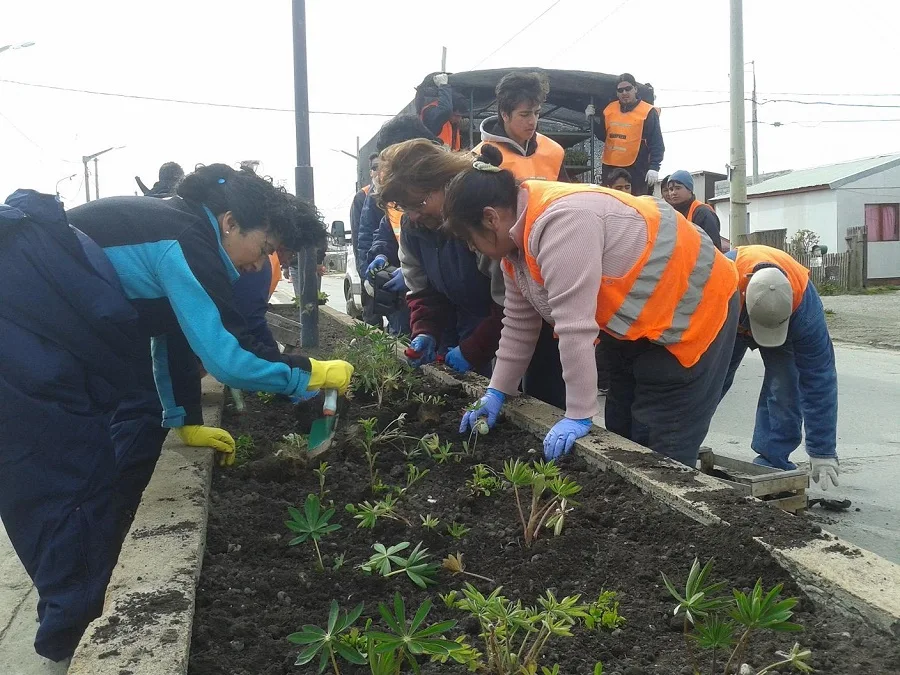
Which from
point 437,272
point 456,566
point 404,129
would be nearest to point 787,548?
point 456,566

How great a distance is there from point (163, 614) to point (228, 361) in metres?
1.03

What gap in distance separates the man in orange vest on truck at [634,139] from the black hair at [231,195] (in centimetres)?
524

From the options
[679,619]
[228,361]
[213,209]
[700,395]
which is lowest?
[679,619]

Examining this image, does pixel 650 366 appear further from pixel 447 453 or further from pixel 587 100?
pixel 587 100

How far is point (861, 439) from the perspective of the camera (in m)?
5.11

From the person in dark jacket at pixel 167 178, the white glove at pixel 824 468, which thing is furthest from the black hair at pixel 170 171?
the white glove at pixel 824 468

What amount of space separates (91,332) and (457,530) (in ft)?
4.56

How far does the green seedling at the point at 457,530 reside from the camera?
2262 mm

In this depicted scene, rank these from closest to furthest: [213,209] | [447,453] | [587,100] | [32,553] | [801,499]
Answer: [32,553]
[213,209]
[447,453]
[801,499]
[587,100]

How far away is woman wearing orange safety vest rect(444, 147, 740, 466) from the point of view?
2547mm

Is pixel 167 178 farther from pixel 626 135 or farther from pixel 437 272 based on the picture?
pixel 626 135

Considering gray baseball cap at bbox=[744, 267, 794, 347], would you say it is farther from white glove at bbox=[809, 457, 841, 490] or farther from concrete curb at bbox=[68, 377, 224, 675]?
concrete curb at bbox=[68, 377, 224, 675]

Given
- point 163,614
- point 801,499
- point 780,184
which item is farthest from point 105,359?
point 780,184

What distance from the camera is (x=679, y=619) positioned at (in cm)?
172
